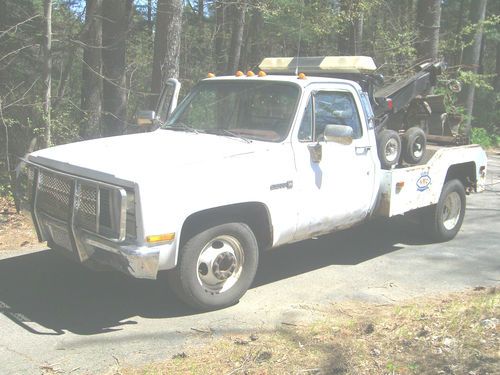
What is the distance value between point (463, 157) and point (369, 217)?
203 centimetres

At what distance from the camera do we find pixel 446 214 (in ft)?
24.8

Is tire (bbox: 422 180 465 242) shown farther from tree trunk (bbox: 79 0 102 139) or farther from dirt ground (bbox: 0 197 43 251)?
tree trunk (bbox: 79 0 102 139)

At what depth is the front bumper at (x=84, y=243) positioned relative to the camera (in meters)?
4.19

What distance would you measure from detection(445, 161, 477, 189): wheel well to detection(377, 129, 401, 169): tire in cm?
141

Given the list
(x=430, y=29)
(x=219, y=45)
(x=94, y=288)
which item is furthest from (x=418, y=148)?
(x=219, y=45)

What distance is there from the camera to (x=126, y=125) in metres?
11.9

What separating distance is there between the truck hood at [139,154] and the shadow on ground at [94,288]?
1.21 metres

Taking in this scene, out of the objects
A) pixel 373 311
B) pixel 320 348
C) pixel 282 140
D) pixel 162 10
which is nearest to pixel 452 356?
pixel 320 348

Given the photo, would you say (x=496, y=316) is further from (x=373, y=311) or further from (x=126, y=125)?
(x=126, y=125)

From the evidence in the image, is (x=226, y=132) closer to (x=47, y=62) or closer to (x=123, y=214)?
(x=123, y=214)

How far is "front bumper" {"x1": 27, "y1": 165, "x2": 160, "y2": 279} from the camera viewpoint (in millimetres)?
4191

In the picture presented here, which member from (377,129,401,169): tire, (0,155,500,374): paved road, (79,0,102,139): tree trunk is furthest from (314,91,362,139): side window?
(79,0,102,139): tree trunk

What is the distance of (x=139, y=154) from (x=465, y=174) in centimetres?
494

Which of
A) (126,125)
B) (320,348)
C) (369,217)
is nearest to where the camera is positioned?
(320,348)
